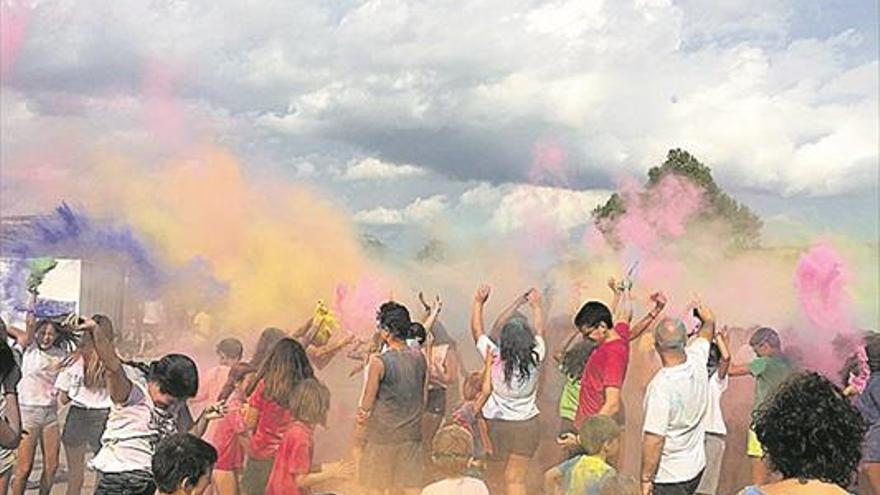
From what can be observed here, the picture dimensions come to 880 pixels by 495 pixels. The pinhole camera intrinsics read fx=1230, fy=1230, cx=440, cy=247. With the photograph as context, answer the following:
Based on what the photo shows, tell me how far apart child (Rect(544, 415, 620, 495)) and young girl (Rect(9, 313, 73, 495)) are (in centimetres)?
295

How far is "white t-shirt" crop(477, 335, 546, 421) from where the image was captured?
634 centimetres

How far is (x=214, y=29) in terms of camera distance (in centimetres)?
796

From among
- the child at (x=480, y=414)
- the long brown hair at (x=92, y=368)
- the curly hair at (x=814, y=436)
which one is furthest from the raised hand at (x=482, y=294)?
the curly hair at (x=814, y=436)

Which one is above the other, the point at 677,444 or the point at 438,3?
the point at 438,3

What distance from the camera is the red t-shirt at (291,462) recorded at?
5211 mm

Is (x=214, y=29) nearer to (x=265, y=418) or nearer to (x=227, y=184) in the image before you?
(x=227, y=184)

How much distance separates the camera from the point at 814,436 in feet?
10.00

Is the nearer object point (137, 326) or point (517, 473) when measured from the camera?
point (517, 473)

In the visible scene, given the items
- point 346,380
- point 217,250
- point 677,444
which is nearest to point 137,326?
point 217,250

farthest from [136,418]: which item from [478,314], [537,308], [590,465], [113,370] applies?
[537,308]

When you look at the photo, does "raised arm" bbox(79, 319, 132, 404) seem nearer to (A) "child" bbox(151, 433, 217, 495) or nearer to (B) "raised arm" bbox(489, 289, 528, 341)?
(A) "child" bbox(151, 433, 217, 495)

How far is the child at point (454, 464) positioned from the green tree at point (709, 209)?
11.2 feet

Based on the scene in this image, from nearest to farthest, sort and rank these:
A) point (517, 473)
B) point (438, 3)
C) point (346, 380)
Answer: point (517, 473) < point (346, 380) < point (438, 3)

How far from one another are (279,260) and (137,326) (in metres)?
0.94
